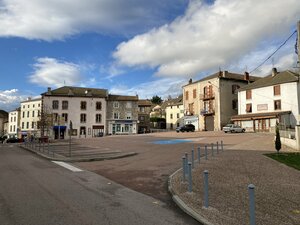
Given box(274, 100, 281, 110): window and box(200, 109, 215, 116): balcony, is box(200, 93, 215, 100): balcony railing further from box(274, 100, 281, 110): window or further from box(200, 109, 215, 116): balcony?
box(274, 100, 281, 110): window

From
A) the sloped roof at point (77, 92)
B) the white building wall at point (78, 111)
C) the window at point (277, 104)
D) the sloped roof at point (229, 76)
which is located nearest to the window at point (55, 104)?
the white building wall at point (78, 111)

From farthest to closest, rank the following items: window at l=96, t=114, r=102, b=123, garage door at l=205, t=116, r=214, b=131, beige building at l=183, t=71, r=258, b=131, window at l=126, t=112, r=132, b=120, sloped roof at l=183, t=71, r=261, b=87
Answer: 1. window at l=126, t=112, r=132, b=120
2. window at l=96, t=114, r=102, b=123
3. garage door at l=205, t=116, r=214, b=131
4. sloped roof at l=183, t=71, r=261, b=87
5. beige building at l=183, t=71, r=258, b=131

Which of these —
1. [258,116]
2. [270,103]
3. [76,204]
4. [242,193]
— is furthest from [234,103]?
[76,204]

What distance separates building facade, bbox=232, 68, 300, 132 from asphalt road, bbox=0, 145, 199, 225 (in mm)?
36235

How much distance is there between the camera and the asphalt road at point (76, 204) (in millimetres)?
5711

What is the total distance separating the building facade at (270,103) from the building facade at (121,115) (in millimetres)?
25055

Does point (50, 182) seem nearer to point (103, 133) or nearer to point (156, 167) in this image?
point (156, 167)

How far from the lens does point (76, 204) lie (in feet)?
22.5

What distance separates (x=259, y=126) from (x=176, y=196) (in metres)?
40.6

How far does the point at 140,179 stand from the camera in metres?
10.4

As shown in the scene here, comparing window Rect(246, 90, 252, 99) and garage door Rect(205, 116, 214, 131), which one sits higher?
window Rect(246, 90, 252, 99)

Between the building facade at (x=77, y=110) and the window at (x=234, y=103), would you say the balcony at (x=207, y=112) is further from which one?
the building facade at (x=77, y=110)

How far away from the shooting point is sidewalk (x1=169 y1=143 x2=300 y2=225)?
5.88 m

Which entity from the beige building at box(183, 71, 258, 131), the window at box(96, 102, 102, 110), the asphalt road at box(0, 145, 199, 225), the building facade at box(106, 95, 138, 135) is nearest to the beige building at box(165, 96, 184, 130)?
the building facade at box(106, 95, 138, 135)
